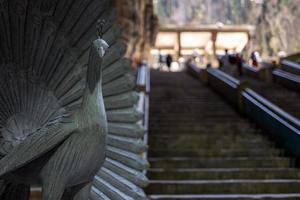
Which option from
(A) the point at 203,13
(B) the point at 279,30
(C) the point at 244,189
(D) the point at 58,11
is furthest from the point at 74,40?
(A) the point at 203,13

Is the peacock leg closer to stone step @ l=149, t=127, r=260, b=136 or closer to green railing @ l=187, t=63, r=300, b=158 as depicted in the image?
green railing @ l=187, t=63, r=300, b=158

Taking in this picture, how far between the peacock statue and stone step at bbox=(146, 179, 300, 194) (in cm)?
252

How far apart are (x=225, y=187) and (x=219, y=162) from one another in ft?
2.60

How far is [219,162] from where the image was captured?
6418 millimetres

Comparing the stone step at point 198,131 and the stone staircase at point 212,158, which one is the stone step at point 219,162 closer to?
the stone staircase at point 212,158

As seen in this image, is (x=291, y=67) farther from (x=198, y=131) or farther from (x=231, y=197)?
(x=231, y=197)

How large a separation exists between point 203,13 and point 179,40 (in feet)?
57.8

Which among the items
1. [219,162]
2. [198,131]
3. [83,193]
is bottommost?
[219,162]

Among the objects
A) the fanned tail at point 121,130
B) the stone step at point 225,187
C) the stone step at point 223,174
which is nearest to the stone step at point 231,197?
the stone step at point 225,187

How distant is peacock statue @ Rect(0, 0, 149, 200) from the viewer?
96.7 inches

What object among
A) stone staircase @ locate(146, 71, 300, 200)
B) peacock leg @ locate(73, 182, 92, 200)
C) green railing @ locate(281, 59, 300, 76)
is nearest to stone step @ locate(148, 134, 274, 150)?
stone staircase @ locate(146, 71, 300, 200)

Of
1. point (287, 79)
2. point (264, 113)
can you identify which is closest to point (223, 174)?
point (264, 113)

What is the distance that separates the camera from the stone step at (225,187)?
5645mm

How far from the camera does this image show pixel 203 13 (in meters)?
51.0
